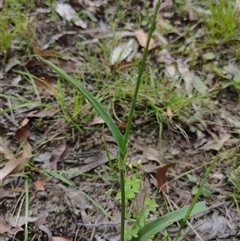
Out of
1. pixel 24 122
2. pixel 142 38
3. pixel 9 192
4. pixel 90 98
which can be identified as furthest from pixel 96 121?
pixel 90 98

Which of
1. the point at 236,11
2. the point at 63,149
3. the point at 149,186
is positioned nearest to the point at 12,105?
the point at 63,149

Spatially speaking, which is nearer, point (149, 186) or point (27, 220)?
point (27, 220)

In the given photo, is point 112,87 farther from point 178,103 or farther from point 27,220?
point 27,220

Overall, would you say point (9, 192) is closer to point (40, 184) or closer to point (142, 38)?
point (40, 184)

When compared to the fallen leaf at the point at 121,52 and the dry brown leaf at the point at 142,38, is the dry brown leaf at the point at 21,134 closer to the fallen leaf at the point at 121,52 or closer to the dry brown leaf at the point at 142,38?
the fallen leaf at the point at 121,52

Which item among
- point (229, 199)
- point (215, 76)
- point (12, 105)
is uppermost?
point (12, 105)

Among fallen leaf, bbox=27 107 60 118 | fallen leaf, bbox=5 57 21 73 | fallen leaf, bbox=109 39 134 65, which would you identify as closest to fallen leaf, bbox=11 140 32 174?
fallen leaf, bbox=27 107 60 118

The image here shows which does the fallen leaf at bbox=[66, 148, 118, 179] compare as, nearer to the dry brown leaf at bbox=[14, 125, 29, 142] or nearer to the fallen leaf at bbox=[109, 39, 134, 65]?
the dry brown leaf at bbox=[14, 125, 29, 142]
